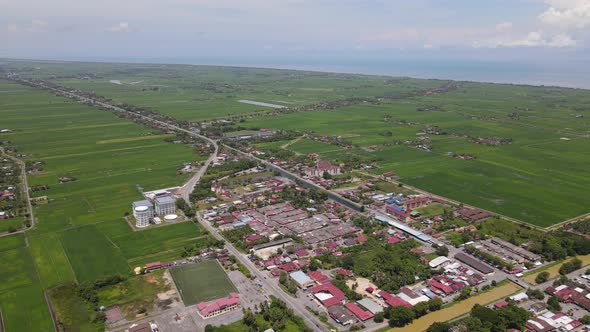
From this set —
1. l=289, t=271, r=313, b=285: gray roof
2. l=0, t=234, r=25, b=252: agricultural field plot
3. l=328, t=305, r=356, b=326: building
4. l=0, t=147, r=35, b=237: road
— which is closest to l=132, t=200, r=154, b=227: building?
l=0, t=234, r=25, b=252: agricultural field plot

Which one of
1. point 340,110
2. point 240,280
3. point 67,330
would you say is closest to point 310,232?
point 240,280

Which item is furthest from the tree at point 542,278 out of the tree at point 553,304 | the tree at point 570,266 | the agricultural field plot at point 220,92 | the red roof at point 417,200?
the agricultural field plot at point 220,92

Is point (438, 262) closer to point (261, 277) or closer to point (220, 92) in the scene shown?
point (261, 277)

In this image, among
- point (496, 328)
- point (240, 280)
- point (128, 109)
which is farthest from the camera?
point (128, 109)

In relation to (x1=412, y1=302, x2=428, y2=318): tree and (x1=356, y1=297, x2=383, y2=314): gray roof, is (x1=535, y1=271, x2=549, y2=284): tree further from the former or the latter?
(x1=356, y1=297, x2=383, y2=314): gray roof

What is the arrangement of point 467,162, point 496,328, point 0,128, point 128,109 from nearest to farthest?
point 496,328 → point 467,162 → point 0,128 → point 128,109

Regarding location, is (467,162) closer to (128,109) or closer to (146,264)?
(146,264)

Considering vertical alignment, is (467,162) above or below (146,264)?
above
